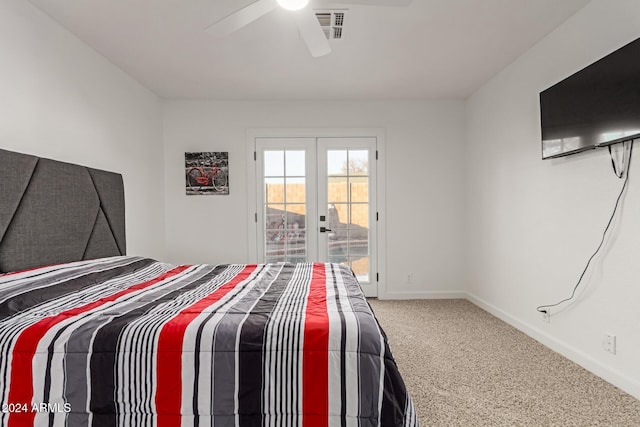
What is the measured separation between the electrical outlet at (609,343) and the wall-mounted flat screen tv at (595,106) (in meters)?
1.15

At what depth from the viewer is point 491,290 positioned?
373 centimetres

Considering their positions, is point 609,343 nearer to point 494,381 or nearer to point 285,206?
point 494,381

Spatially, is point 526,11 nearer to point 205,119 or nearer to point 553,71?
point 553,71

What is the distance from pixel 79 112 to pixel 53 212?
873mm

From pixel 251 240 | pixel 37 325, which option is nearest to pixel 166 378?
pixel 37 325

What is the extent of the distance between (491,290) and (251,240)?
2.60 meters

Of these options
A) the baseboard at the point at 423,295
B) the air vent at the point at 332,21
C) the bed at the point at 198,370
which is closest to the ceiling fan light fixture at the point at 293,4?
the air vent at the point at 332,21

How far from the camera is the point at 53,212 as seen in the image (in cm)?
230

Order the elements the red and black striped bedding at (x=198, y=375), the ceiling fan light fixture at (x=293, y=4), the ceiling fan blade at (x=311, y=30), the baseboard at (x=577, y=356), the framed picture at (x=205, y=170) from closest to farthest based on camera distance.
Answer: the red and black striped bedding at (x=198, y=375) < the ceiling fan light fixture at (x=293, y=4) < the ceiling fan blade at (x=311, y=30) < the baseboard at (x=577, y=356) < the framed picture at (x=205, y=170)

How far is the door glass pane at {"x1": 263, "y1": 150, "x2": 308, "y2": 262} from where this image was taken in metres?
4.30

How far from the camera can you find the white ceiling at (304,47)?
7.83ft

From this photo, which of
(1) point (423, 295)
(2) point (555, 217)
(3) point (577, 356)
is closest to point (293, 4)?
(2) point (555, 217)

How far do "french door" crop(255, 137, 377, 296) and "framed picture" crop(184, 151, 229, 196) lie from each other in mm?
403

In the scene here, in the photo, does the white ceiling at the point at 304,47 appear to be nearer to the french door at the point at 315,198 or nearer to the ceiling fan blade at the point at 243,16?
the ceiling fan blade at the point at 243,16
